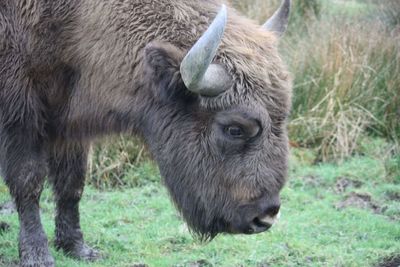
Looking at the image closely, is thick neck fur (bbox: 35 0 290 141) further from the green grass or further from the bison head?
the green grass

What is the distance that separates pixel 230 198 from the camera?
5676 millimetres

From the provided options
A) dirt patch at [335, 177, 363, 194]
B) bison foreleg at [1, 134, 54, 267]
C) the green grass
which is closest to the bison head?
bison foreleg at [1, 134, 54, 267]

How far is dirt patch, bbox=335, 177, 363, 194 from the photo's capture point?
31.5ft

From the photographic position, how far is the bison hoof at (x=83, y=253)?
7070mm

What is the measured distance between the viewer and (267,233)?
7.76 metres

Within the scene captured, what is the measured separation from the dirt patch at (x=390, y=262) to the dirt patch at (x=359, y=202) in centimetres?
174

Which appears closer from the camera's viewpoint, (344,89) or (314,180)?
(314,180)

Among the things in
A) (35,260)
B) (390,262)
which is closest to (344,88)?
(390,262)

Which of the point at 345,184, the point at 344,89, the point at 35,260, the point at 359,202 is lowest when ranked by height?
the point at 345,184

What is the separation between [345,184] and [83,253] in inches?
154

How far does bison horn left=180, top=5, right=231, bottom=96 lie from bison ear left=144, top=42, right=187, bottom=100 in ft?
0.62

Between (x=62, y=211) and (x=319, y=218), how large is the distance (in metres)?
2.81

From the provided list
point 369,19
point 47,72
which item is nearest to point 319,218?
point 47,72

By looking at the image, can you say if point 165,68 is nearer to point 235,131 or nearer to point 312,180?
point 235,131
